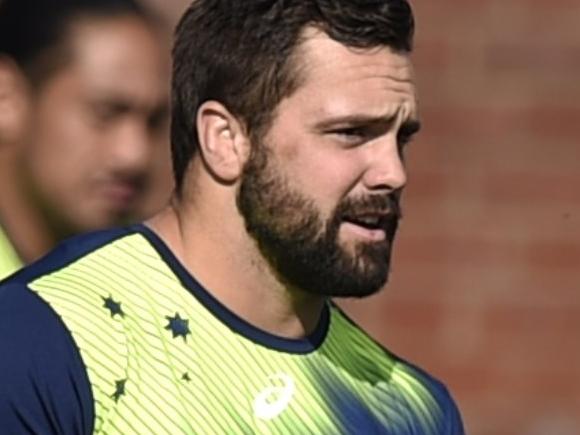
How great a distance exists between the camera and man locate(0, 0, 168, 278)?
5.17m

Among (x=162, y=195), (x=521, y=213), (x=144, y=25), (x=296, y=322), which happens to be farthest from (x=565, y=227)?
(x=296, y=322)

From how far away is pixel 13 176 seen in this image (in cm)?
516

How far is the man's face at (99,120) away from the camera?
520 centimetres

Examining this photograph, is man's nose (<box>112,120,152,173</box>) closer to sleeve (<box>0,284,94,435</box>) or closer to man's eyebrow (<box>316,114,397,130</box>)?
man's eyebrow (<box>316,114,397,130</box>)

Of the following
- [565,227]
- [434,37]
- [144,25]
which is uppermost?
[144,25]

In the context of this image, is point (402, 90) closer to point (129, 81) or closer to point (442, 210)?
point (129, 81)

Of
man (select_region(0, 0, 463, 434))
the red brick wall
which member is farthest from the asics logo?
the red brick wall

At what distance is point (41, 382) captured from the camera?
3.99 metres

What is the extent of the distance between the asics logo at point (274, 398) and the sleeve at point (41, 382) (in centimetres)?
35

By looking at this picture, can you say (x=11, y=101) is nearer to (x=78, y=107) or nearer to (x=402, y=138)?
(x=78, y=107)

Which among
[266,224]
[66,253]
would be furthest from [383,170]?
[66,253]

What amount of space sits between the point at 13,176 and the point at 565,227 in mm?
2303

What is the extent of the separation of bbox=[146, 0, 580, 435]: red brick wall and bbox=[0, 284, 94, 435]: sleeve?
3.04 meters

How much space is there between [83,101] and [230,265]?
3.24ft
